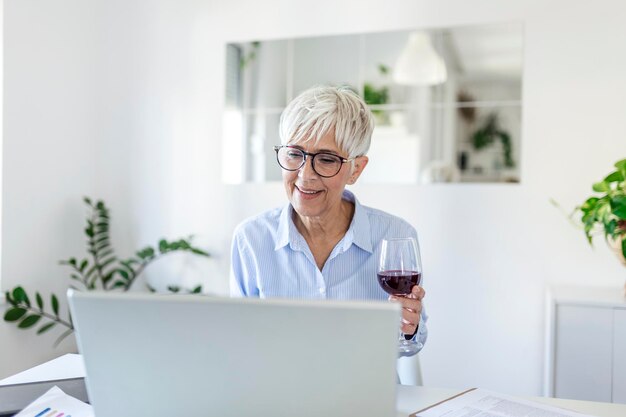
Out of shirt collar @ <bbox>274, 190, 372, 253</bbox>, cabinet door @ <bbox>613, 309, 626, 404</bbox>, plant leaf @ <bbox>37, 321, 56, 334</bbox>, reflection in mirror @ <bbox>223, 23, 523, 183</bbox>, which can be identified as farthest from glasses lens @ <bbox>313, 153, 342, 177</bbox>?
plant leaf @ <bbox>37, 321, 56, 334</bbox>

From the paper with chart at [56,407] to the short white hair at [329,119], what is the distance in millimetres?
843

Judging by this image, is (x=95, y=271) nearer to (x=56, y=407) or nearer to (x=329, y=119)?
(x=329, y=119)

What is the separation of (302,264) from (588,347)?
1.37 m

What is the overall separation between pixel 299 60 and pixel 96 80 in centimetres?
118

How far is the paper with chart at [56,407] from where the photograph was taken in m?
1.18

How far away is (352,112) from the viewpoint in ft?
5.63

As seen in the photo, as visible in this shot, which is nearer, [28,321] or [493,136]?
[28,321]

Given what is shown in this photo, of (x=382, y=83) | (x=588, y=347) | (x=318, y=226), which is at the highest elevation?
(x=382, y=83)

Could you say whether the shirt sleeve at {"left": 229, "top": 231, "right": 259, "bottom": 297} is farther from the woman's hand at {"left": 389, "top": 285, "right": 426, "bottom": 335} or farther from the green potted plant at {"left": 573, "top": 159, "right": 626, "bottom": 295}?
the green potted plant at {"left": 573, "top": 159, "right": 626, "bottom": 295}

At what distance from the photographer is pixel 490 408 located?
3.89ft

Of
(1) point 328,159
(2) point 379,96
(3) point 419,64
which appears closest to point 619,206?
(1) point 328,159

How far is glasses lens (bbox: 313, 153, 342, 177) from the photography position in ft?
5.59

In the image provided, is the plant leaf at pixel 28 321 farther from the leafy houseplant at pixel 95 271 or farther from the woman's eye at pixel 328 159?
the woman's eye at pixel 328 159

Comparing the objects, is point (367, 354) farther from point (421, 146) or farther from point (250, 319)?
point (421, 146)
